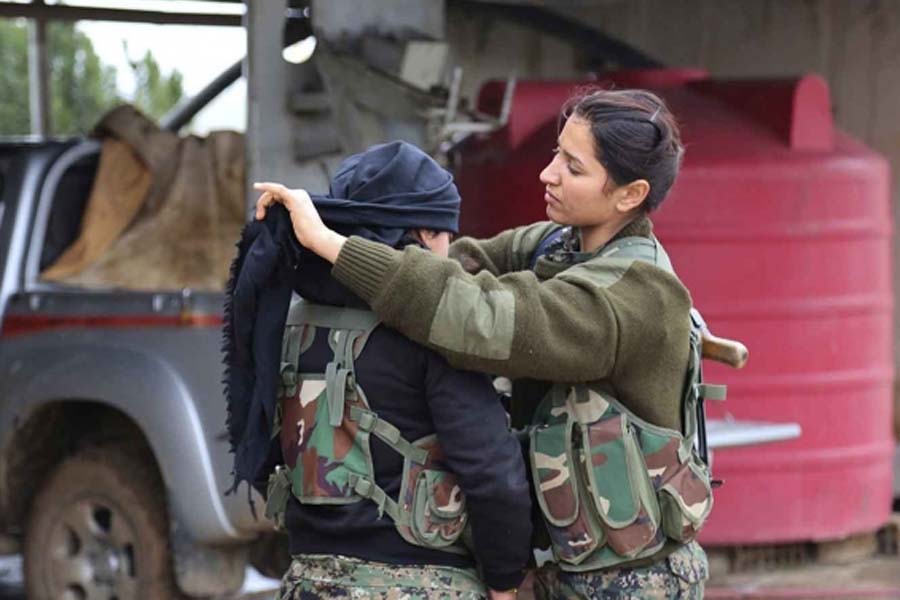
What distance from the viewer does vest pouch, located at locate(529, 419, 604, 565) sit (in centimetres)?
276

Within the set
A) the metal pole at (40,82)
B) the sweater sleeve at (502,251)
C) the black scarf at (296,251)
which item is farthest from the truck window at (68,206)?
the black scarf at (296,251)

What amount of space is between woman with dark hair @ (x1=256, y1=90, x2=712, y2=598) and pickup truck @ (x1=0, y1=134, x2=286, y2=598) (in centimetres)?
315

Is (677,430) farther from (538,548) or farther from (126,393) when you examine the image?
(126,393)

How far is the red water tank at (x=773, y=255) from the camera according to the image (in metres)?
6.82

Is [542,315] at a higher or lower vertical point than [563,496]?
higher

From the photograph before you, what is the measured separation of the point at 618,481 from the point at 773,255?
4297mm

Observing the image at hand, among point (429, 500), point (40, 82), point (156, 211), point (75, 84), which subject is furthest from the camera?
point (75, 84)

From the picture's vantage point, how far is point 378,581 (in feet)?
8.95

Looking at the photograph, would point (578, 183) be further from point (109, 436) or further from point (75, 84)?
point (75, 84)

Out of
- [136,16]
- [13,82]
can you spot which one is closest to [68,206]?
[136,16]

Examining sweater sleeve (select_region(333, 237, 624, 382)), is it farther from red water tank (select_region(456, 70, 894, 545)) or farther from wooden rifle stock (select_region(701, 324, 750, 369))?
red water tank (select_region(456, 70, 894, 545))

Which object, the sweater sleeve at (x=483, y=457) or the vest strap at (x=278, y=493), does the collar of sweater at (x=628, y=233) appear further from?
the vest strap at (x=278, y=493)

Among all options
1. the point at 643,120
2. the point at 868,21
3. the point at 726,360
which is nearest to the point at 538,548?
the point at 726,360

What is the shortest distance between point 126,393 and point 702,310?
2376 mm
